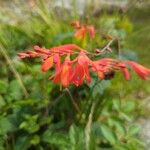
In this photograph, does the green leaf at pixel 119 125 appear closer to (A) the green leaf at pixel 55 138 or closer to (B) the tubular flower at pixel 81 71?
(A) the green leaf at pixel 55 138

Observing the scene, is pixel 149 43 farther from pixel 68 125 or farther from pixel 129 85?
pixel 68 125

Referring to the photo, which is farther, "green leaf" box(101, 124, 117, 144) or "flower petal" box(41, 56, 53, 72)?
"green leaf" box(101, 124, 117, 144)

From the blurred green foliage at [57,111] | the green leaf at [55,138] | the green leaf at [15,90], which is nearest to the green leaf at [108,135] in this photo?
the blurred green foliage at [57,111]

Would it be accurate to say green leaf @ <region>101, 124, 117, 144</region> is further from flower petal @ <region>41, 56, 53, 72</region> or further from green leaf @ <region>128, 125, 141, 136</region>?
flower petal @ <region>41, 56, 53, 72</region>

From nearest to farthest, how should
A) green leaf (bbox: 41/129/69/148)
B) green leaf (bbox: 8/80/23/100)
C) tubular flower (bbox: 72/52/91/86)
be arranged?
1. tubular flower (bbox: 72/52/91/86)
2. green leaf (bbox: 41/129/69/148)
3. green leaf (bbox: 8/80/23/100)

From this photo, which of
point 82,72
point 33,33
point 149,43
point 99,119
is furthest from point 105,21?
point 82,72

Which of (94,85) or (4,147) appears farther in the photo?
(4,147)

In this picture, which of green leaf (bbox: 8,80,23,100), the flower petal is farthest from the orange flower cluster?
green leaf (bbox: 8,80,23,100)

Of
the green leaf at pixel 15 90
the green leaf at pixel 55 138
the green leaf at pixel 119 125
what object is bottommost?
the green leaf at pixel 55 138
